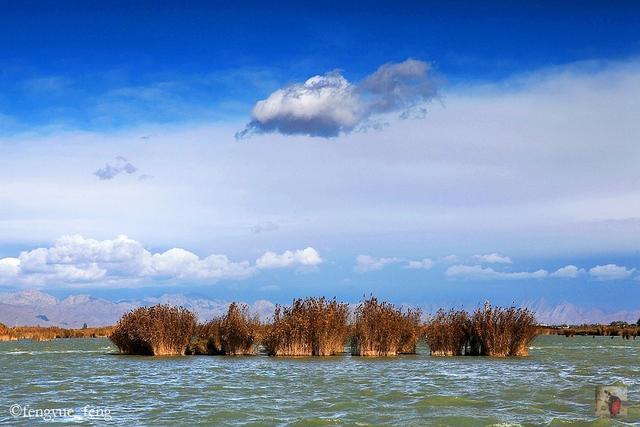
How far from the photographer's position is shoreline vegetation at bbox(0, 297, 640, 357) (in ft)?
123

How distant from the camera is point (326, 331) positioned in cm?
3747

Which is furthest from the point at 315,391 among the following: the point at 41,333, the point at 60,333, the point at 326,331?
the point at 60,333

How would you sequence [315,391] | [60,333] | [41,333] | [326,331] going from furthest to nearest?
1. [60,333]
2. [41,333]
3. [326,331]
4. [315,391]

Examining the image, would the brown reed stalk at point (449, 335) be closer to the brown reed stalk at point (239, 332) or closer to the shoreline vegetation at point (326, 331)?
the shoreline vegetation at point (326, 331)

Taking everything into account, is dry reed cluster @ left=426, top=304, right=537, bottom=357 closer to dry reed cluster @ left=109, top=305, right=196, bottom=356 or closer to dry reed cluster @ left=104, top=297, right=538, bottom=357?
dry reed cluster @ left=104, top=297, right=538, bottom=357

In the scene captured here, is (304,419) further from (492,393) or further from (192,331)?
(192,331)

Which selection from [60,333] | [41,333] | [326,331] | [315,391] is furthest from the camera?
[60,333]

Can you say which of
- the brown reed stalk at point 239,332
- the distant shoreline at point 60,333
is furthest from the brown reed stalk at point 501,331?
the distant shoreline at point 60,333

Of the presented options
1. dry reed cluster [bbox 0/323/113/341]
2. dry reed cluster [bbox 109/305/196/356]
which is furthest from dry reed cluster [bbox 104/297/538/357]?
dry reed cluster [bbox 0/323/113/341]

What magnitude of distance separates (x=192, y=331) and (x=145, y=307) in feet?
10.1

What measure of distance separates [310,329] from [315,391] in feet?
49.9

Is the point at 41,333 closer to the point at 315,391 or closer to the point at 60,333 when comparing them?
the point at 60,333

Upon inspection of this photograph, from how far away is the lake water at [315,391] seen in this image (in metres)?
17.3

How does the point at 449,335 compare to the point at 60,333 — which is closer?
the point at 449,335
